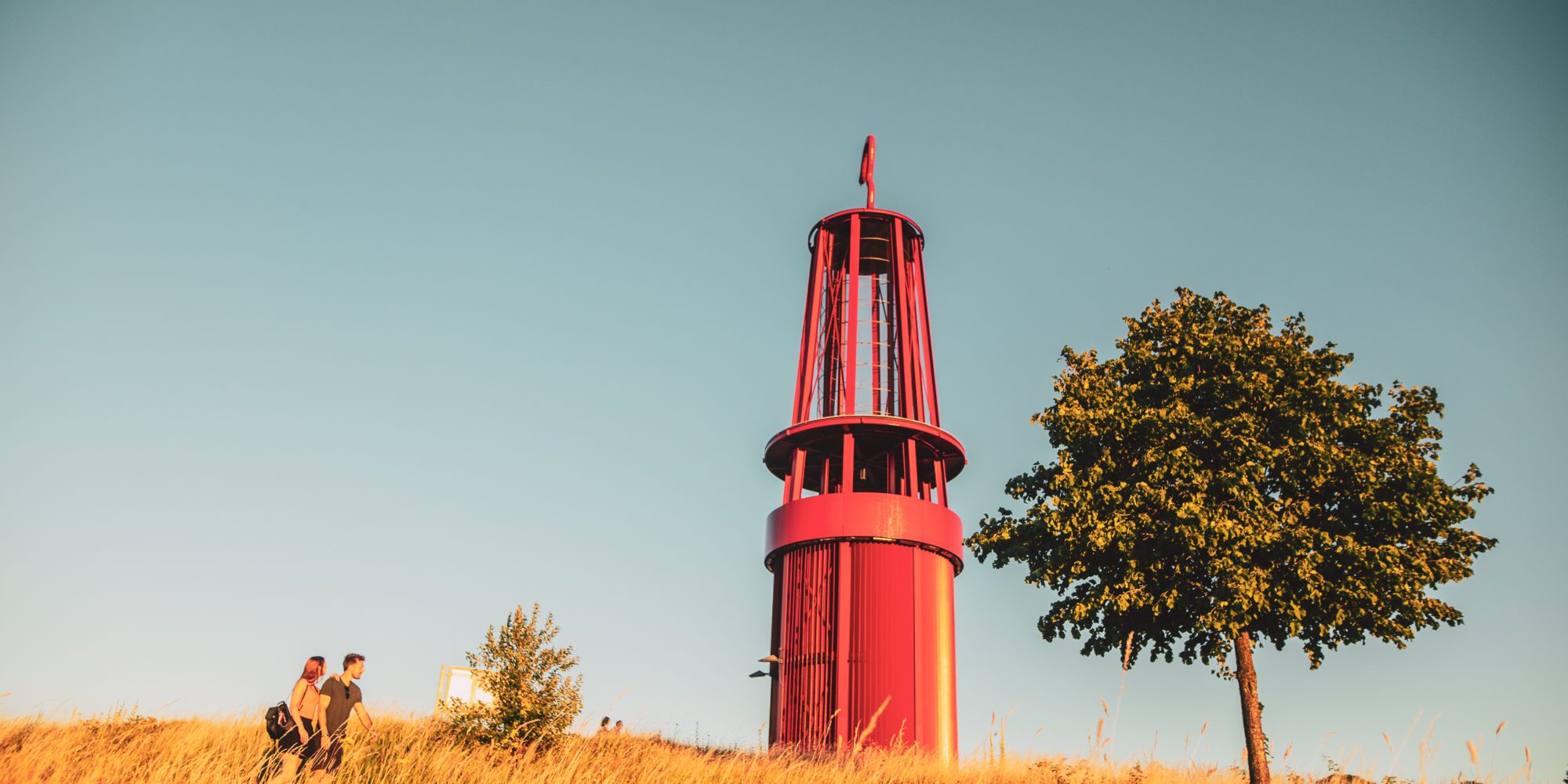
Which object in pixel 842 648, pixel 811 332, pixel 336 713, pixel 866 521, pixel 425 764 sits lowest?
pixel 425 764

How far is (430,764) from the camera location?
452 inches

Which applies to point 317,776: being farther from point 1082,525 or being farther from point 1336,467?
point 1336,467

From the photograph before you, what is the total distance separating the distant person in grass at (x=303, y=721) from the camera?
405 inches

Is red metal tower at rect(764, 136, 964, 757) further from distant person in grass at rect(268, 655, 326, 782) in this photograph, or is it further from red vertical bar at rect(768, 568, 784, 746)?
distant person in grass at rect(268, 655, 326, 782)

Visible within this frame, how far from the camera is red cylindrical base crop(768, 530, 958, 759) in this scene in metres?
23.0

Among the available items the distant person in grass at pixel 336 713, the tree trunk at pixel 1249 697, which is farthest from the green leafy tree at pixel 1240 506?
the distant person in grass at pixel 336 713

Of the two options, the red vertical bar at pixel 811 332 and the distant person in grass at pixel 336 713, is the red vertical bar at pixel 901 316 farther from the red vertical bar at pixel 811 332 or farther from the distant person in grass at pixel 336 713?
the distant person in grass at pixel 336 713

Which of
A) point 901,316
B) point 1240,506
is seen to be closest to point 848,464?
point 901,316

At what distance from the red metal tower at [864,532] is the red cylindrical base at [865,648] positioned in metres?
0.04

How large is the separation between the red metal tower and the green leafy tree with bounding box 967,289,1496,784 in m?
4.87

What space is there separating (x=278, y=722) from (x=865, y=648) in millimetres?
14973

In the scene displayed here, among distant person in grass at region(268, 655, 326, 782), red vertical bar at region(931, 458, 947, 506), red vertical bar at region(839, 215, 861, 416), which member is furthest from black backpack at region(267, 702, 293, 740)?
red vertical bar at region(931, 458, 947, 506)

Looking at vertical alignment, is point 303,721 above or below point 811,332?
below

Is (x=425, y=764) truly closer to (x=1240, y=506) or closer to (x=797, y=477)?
(x=1240, y=506)
